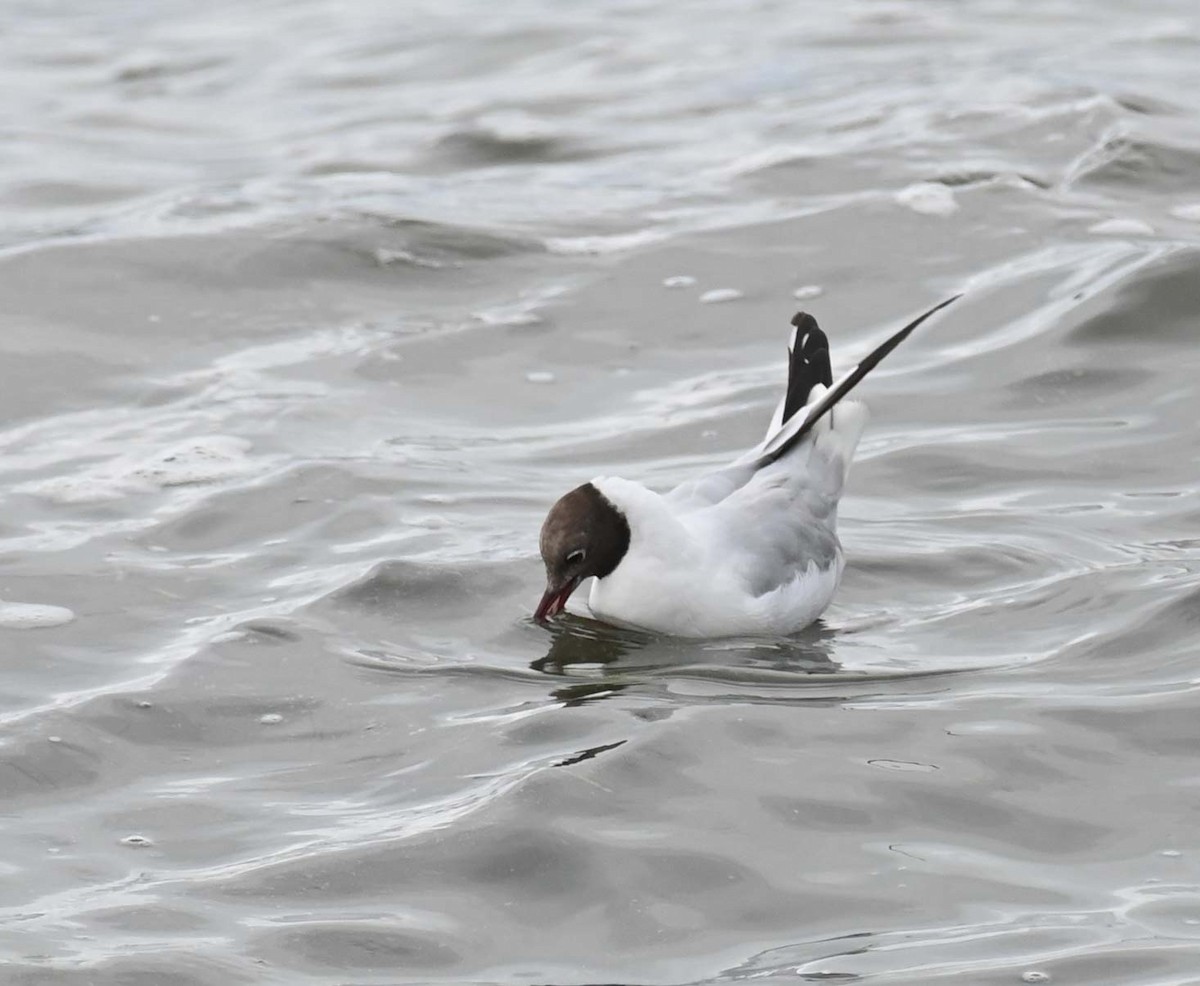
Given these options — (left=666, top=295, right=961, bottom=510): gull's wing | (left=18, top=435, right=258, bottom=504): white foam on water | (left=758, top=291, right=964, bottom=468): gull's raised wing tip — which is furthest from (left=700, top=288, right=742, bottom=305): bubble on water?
(left=18, top=435, right=258, bottom=504): white foam on water

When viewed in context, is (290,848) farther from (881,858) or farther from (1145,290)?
(1145,290)

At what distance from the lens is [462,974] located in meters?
4.62

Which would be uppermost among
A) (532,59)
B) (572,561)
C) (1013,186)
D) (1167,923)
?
(532,59)

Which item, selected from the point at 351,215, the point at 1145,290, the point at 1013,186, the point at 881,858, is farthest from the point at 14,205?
the point at 881,858

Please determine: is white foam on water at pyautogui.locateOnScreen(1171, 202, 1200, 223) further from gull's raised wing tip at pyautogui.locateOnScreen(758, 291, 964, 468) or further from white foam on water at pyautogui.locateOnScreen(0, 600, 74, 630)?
white foam on water at pyautogui.locateOnScreen(0, 600, 74, 630)

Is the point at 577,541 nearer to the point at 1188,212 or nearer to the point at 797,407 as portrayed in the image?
the point at 797,407

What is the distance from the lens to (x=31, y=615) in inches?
273

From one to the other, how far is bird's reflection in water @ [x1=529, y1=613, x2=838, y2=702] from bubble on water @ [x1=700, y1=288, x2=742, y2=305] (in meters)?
3.59

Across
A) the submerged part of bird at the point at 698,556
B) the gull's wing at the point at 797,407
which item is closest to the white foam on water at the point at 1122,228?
the gull's wing at the point at 797,407

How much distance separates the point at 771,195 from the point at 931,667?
19.5 ft

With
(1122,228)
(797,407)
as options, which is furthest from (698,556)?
(1122,228)

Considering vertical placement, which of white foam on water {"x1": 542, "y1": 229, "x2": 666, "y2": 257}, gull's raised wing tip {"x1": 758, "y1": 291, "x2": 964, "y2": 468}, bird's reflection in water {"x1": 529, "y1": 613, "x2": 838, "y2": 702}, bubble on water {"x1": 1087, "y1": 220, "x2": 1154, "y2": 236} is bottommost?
bird's reflection in water {"x1": 529, "y1": 613, "x2": 838, "y2": 702}

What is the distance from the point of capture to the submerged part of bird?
675 cm

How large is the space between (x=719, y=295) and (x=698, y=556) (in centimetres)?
375
